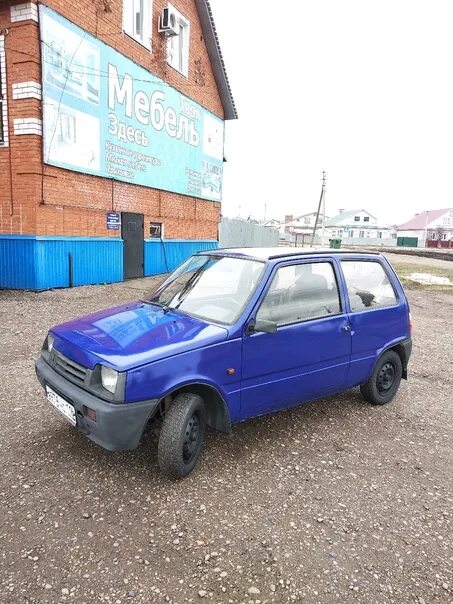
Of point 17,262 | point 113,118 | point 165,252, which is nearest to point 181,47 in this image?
point 113,118

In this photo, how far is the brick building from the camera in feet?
31.0

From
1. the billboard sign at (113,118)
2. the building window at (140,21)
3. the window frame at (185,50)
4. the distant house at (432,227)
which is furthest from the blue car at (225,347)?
the distant house at (432,227)

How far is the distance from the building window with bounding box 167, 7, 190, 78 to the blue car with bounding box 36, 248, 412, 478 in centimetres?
1301

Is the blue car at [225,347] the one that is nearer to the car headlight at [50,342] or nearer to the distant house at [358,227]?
the car headlight at [50,342]

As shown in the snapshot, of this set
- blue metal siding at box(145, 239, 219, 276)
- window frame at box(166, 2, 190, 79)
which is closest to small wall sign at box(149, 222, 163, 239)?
blue metal siding at box(145, 239, 219, 276)

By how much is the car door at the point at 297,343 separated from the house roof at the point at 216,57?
595 inches

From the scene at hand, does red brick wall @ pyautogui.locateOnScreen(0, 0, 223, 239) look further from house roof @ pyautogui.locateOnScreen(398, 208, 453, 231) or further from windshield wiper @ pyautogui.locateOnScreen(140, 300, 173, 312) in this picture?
house roof @ pyautogui.locateOnScreen(398, 208, 453, 231)

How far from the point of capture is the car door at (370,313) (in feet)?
13.3

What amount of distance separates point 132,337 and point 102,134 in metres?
10.1

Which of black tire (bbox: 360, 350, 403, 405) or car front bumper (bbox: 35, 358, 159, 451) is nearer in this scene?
car front bumper (bbox: 35, 358, 159, 451)

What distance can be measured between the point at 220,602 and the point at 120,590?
515 millimetres

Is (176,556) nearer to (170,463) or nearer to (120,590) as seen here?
(120,590)

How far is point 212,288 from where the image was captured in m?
3.72

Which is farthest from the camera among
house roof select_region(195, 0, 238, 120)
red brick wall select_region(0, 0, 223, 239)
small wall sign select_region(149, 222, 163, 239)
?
house roof select_region(195, 0, 238, 120)
